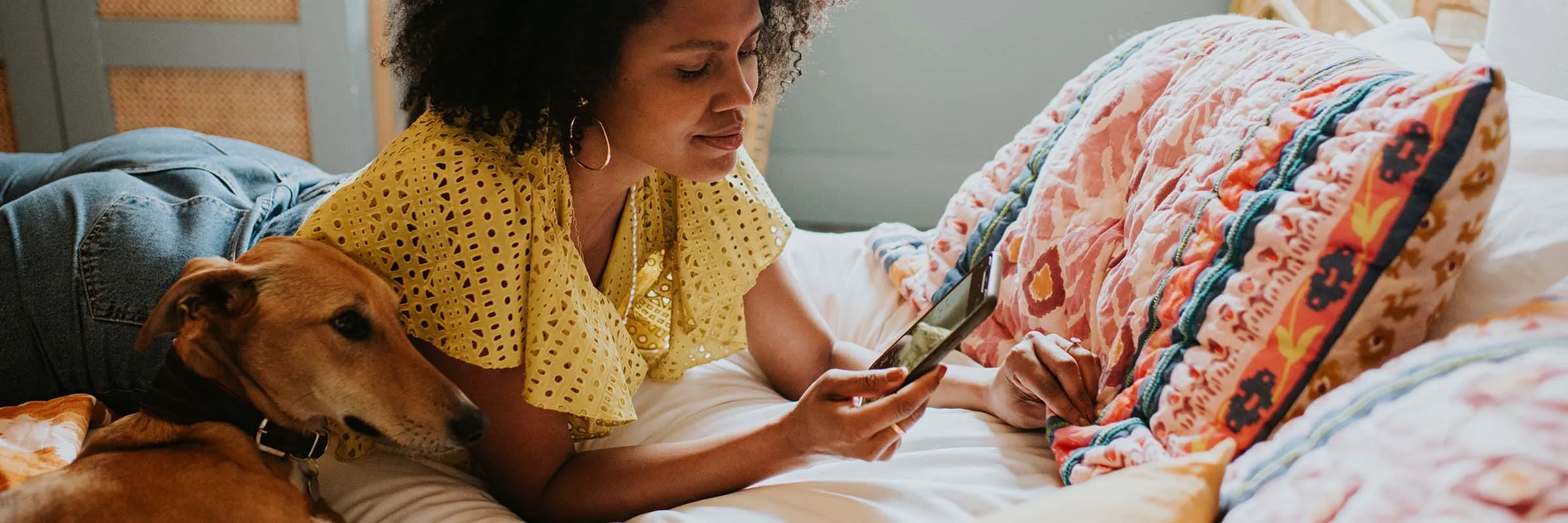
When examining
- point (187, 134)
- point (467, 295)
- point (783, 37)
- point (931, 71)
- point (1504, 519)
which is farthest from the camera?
point (931, 71)

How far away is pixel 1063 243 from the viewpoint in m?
1.28

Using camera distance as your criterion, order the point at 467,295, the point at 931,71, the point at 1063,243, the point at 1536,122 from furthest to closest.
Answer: the point at 931,71, the point at 1063,243, the point at 467,295, the point at 1536,122

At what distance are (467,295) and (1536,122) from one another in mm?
1034

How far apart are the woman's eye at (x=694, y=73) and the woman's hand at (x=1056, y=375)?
47 cm

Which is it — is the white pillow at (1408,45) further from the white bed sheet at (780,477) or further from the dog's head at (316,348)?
the dog's head at (316,348)

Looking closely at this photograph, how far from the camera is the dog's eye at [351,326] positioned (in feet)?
3.50

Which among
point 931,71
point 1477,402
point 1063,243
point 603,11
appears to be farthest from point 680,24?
point 931,71

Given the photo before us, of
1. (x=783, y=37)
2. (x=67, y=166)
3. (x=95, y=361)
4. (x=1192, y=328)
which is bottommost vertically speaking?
(x=95, y=361)

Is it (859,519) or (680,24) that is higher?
(680,24)

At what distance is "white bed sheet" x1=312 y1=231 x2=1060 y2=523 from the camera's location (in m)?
1.06

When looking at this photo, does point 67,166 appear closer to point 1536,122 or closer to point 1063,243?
point 1063,243

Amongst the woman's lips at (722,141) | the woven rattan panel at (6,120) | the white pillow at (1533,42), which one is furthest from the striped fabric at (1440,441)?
the woven rattan panel at (6,120)

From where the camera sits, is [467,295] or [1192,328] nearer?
[1192,328]

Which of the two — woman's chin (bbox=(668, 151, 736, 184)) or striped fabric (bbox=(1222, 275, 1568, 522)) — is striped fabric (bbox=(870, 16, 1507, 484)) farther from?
woman's chin (bbox=(668, 151, 736, 184))
